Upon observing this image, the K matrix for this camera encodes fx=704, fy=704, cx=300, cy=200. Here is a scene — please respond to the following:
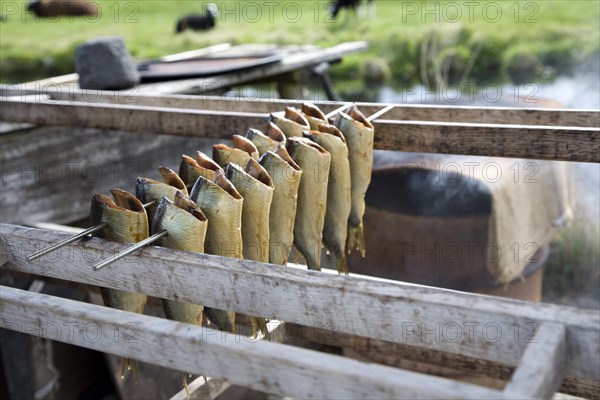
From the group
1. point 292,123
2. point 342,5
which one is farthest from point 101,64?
point 342,5

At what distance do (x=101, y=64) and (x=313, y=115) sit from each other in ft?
11.5

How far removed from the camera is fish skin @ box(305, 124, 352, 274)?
3221mm

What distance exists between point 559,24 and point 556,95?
23.4ft

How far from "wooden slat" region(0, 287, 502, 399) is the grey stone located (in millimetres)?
4454

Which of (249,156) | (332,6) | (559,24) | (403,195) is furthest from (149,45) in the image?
(249,156)

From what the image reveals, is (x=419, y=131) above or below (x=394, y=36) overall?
below

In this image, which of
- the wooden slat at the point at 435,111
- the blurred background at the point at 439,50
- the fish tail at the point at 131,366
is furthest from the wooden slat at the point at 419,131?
the blurred background at the point at 439,50

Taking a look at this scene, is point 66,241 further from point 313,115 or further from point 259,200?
point 313,115

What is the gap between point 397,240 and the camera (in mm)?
6039

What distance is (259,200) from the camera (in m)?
2.83

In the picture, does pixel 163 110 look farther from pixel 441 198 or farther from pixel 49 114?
pixel 441 198

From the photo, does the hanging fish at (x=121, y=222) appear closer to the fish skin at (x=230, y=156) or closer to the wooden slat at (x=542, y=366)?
the fish skin at (x=230, y=156)

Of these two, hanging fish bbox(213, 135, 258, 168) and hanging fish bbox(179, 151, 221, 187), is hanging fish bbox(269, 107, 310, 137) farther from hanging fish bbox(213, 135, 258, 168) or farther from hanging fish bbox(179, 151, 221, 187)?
hanging fish bbox(179, 151, 221, 187)

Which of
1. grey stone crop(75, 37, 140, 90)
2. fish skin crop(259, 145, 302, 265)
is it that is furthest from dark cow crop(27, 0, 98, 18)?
fish skin crop(259, 145, 302, 265)
